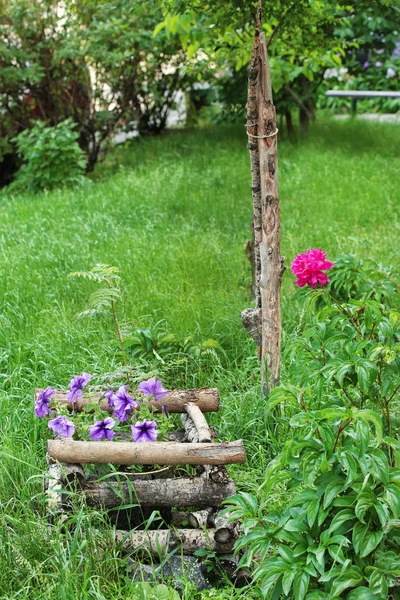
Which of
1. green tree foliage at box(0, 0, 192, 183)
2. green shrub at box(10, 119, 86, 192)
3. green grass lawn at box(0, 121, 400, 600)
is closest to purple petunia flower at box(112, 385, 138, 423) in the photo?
green grass lawn at box(0, 121, 400, 600)

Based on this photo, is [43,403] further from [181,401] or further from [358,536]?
[358,536]

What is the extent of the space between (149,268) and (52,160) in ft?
11.6

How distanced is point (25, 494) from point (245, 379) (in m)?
1.33

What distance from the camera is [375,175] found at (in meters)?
7.98

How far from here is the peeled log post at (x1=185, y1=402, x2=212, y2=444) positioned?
3.10 m

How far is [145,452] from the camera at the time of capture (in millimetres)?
2963

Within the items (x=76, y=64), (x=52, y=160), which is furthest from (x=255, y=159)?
(x=76, y=64)

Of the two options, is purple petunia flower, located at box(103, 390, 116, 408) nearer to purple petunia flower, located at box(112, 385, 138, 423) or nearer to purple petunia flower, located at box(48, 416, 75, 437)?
purple petunia flower, located at box(112, 385, 138, 423)

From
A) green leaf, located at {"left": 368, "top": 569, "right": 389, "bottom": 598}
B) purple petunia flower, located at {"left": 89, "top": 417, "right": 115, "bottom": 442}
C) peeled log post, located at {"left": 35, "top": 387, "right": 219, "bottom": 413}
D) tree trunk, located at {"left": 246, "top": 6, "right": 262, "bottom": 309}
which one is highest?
tree trunk, located at {"left": 246, "top": 6, "right": 262, "bottom": 309}

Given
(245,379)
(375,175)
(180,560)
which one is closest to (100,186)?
(375,175)

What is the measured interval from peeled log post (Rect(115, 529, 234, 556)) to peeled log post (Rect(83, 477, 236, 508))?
12cm

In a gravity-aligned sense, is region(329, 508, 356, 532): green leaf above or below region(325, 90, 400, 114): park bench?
above

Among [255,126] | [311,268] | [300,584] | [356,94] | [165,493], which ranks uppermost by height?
[255,126]

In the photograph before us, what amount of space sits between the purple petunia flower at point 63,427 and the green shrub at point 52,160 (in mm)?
5485
